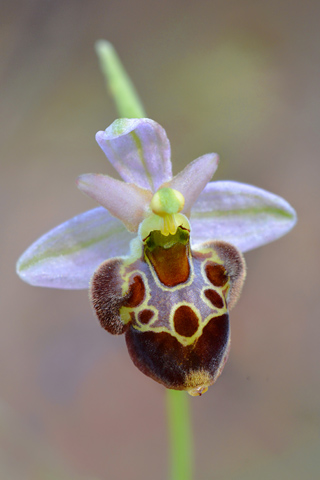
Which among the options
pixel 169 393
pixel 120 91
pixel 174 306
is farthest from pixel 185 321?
pixel 120 91

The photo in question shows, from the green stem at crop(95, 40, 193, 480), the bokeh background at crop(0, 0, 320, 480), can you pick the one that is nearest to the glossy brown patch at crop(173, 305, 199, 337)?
the green stem at crop(95, 40, 193, 480)

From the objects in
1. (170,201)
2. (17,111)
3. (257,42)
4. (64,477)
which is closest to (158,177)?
(170,201)

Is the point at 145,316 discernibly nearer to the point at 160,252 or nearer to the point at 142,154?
the point at 160,252

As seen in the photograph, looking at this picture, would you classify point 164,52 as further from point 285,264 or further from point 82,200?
point 285,264

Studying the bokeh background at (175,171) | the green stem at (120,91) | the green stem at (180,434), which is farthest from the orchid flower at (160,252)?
the bokeh background at (175,171)

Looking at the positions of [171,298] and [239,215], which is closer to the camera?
[171,298]
